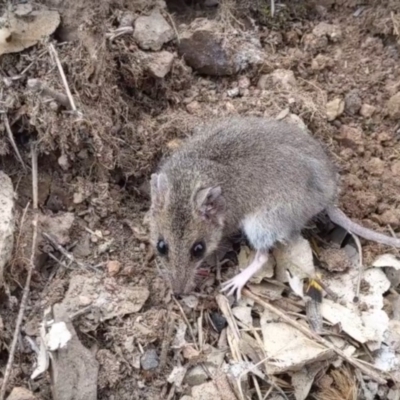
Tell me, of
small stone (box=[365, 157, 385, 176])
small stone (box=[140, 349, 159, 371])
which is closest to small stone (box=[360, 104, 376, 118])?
small stone (box=[365, 157, 385, 176])

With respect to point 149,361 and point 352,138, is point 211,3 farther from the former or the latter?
point 149,361

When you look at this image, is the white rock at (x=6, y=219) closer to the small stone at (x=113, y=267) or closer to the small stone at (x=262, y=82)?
the small stone at (x=113, y=267)

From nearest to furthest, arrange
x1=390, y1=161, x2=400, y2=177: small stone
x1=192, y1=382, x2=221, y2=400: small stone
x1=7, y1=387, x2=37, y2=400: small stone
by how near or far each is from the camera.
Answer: x1=7, y1=387, x2=37, y2=400: small stone < x1=192, y1=382, x2=221, y2=400: small stone < x1=390, y1=161, x2=400, y2=177: small stone

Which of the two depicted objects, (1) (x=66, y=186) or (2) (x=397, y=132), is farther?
(2) (x=397, y=132)

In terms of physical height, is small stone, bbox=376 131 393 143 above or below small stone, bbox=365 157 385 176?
above

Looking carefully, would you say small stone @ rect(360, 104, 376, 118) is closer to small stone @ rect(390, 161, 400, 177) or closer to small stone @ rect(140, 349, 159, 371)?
small stone @ rect(390, 161, 400, 177)

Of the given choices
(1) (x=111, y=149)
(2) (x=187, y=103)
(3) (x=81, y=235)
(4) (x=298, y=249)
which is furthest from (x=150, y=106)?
(4) (x=298, y=249)

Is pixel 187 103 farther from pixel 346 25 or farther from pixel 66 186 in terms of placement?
pixel 346 25

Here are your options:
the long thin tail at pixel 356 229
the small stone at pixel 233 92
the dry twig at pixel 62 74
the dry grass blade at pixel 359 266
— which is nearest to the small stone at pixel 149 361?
the dry grass blade at pixel 359 266
